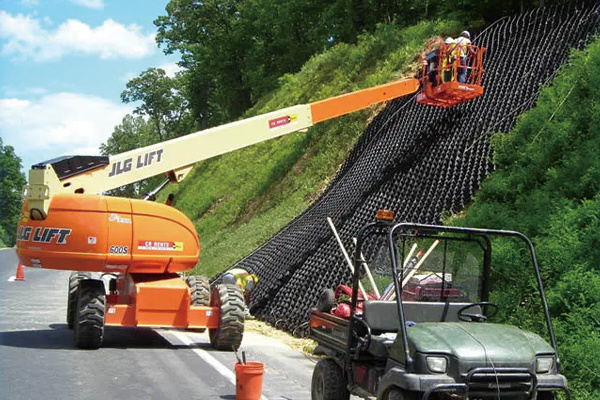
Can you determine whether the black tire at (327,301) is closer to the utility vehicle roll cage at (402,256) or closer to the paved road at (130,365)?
the utility vehicle roll cage at (402,256)

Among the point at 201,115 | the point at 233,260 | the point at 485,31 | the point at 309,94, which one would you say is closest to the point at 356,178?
the point at 233,260

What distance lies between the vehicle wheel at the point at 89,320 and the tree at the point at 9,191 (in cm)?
6535

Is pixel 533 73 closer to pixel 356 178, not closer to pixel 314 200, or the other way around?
pixel 356 178

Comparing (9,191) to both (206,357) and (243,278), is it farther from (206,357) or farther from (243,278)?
(206,357)

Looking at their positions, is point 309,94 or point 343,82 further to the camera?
point 309,94

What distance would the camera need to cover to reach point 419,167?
16062 mm

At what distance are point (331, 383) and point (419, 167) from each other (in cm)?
969

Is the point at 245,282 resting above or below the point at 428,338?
below

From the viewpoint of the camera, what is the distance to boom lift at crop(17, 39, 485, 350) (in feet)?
36.1

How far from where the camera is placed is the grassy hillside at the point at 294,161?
2283 centimetres

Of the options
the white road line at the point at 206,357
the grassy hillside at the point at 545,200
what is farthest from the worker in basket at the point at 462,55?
the white road line at the point at 206,357

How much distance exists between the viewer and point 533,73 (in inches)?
645

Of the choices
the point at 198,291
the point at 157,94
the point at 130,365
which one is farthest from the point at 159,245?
the point at 157,94

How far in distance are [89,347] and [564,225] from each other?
22.9 feet
